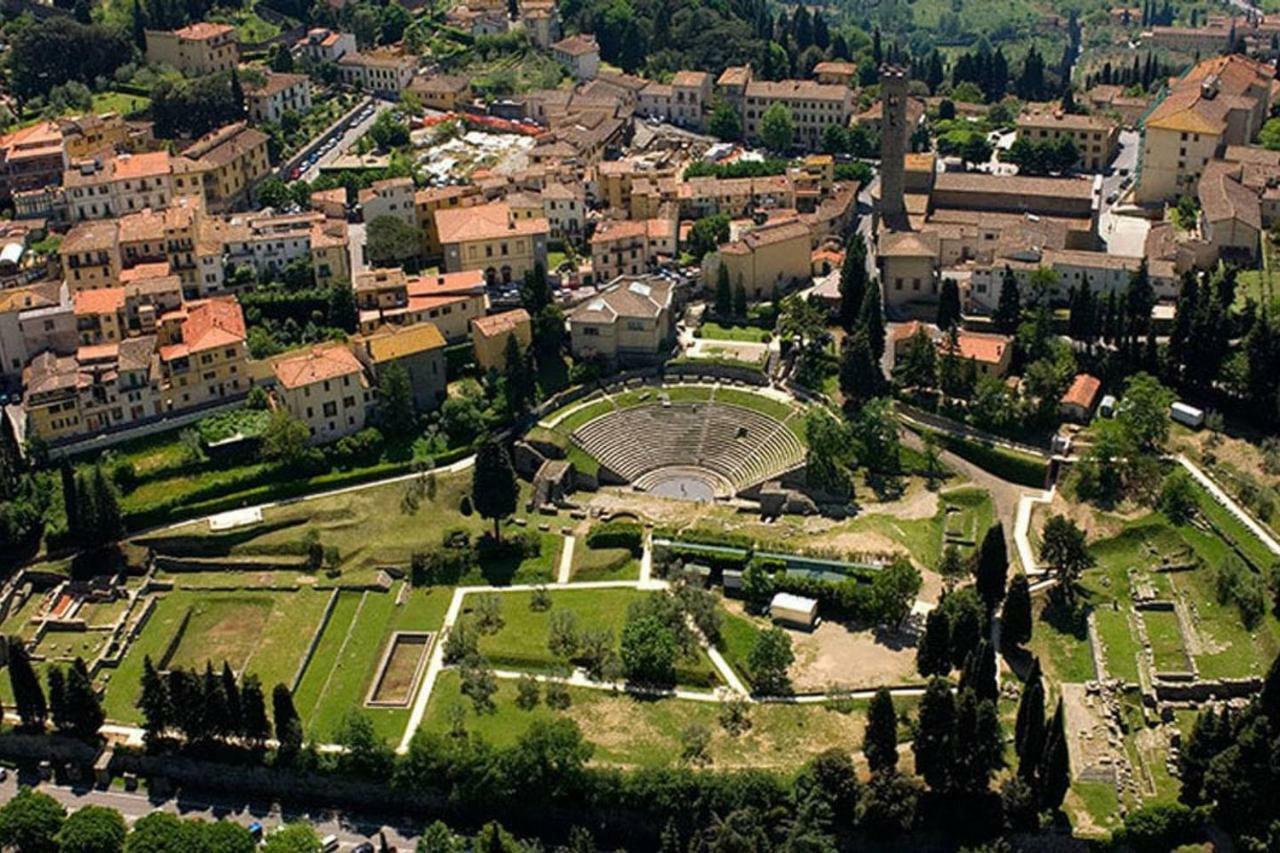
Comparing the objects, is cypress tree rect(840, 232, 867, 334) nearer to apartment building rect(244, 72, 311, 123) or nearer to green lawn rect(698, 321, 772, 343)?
green lawn rect(698, 321, 772, 343)

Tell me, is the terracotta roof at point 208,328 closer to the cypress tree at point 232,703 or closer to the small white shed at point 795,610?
the cypress tree at point 232,703

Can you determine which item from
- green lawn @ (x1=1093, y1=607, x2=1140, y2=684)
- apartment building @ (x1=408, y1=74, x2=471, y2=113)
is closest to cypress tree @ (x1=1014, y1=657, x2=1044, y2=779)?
green lawn @ (x1=1093, y1=607, x2=1140, y2=684)

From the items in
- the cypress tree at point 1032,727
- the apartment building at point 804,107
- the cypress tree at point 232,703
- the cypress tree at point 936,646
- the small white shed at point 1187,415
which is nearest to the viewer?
the cypress tree at point 1032,727

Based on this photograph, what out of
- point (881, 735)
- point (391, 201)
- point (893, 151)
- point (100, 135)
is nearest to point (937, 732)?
point (881, 735)

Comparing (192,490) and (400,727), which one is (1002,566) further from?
(192,490)

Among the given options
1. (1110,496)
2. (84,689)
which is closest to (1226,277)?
(1110,496)

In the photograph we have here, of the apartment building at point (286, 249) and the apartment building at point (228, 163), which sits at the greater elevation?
the apartment building at point (228, 163)

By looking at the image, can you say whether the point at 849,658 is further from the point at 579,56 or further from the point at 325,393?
the point at 579,56

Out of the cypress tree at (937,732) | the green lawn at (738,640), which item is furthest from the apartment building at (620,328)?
the cypress tree at (937,732)
